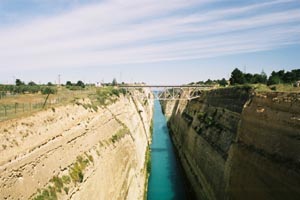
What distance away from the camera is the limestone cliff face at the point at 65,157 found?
1103 centimetres

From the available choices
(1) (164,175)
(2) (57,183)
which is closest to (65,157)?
(2) (57,183)

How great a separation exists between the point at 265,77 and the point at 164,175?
1918 cm

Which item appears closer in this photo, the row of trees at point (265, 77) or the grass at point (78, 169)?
the grass at point (78, 169)

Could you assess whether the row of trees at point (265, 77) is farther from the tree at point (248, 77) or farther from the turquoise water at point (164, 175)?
the turquoise water at point (164, 175)

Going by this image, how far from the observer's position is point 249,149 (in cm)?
1762

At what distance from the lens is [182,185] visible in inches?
1096

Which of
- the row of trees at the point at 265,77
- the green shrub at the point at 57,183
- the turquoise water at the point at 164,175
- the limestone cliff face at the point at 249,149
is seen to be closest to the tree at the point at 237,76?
the row of trees at the point at 265,77

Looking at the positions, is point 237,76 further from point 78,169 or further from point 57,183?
point 57,183

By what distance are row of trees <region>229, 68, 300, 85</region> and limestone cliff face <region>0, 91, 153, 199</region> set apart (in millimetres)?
18272

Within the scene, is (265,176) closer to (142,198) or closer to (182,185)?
(142,198)

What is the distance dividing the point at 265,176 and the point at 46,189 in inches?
358

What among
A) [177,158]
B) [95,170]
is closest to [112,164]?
[95,170]

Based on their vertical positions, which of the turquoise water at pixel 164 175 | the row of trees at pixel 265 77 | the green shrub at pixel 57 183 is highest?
the row of trees at pixel 265 77

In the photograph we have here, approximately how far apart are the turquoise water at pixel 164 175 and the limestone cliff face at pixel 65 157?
10.3 feet
